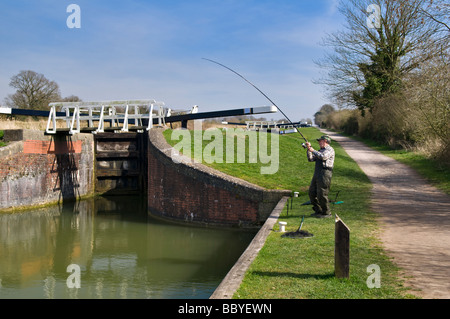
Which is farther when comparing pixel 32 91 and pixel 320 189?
pixel 32 91

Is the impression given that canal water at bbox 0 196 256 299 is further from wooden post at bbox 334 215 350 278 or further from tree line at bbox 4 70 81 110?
tree line at bbox 4 70 81 110

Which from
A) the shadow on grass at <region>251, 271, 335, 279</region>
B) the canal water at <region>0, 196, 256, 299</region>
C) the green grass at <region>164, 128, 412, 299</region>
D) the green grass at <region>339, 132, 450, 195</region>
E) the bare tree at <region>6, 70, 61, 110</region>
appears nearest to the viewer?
the green grass at <region>164, 128, 412, 299</region>

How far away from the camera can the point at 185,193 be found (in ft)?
40.7

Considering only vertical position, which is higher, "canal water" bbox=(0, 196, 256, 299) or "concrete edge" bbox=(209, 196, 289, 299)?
"concrete edge" bbox=(209, 196, 289, 299)

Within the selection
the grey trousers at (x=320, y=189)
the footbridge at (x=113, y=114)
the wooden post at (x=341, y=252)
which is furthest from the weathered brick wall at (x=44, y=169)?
the wooden post at (x=341, y=252)

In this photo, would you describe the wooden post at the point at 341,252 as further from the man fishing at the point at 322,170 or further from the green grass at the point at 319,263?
the man fishing at the point at 322,170

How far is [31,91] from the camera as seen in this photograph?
116 feet

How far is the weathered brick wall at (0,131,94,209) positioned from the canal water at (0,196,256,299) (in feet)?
3.10

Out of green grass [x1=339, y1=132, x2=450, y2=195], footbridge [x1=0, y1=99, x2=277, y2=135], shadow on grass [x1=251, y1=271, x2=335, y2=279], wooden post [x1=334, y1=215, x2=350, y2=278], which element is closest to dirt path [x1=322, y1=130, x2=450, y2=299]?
green grass [x1=339, y1=132, x2=450, y2=195]

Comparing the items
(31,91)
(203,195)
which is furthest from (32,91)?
(203,195)

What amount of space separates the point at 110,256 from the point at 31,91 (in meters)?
30.3

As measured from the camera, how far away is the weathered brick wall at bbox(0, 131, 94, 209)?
47.0 ft

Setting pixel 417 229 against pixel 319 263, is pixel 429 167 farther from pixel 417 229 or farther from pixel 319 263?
pixel 319 263

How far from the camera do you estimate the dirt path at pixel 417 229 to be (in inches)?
194
